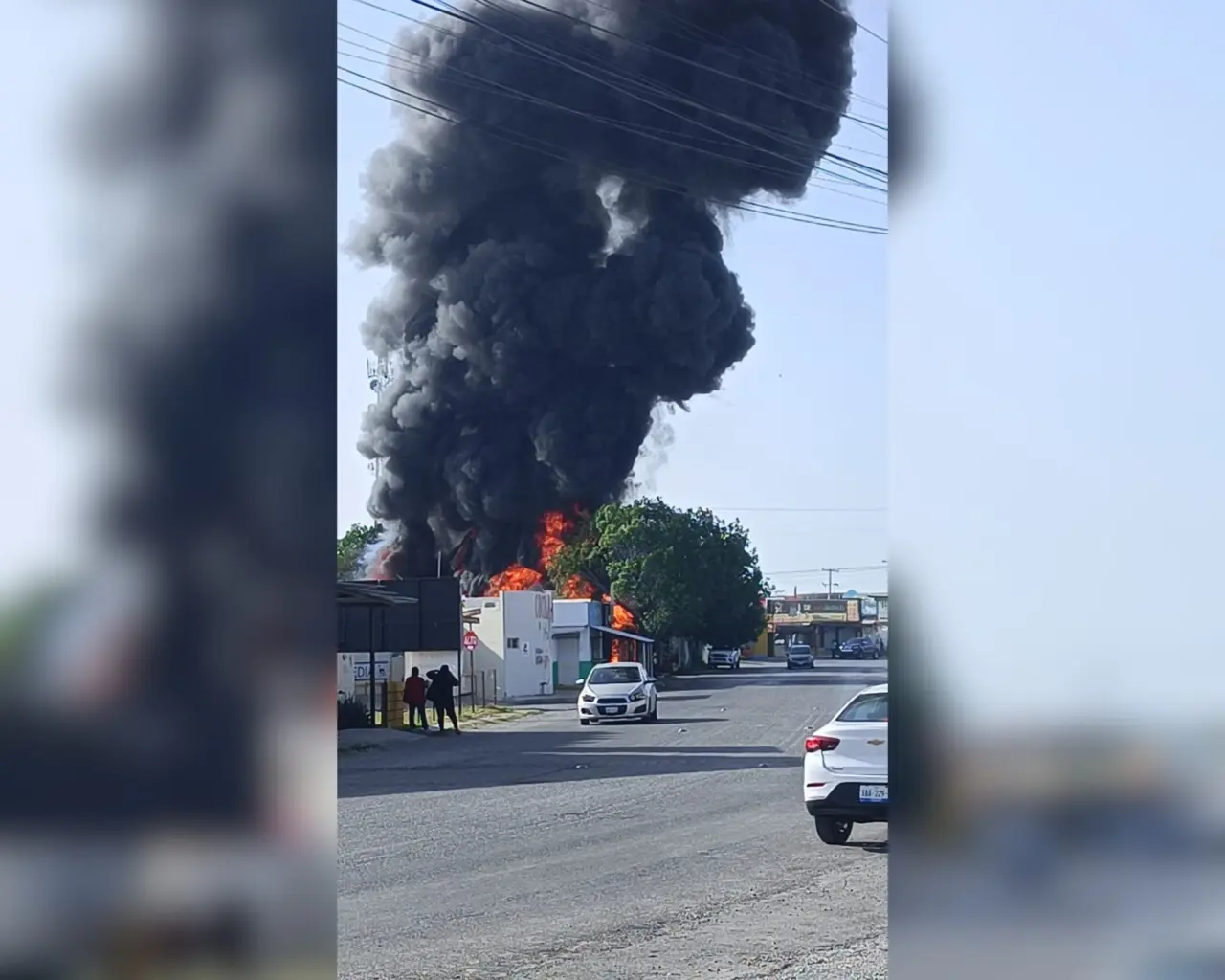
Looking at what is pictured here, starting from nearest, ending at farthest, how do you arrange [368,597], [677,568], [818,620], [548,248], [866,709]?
[866,709], [368,597], [677,568], [548,248], [818,620]

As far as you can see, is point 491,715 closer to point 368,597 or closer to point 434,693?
point 434,693

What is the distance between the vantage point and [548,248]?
2695cm

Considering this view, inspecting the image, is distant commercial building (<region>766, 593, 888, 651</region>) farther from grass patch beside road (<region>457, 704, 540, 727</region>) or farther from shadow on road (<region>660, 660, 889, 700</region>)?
grass patch beside road (<region>457, 704, 540, 727</region>)

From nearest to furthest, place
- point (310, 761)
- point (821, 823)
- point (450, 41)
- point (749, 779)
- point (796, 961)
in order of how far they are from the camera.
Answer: point (310, 761) → point (796, 961) → point (821, 823) → point (749, 779) → point (450, 41)

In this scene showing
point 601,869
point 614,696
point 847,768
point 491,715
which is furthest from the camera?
point 491,715

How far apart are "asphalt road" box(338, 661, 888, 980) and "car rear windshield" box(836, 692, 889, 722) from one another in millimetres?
853

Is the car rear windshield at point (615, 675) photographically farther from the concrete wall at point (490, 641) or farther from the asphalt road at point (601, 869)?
the concrete wall at point (490, 641)

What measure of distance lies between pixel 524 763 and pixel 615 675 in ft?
17.1

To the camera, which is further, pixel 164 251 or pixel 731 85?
pixel 731 85

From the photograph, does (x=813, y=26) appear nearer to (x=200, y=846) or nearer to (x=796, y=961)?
(x=796, y=961)

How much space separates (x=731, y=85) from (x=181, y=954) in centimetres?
1255

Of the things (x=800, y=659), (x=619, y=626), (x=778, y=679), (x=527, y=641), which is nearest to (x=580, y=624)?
(x=619, y=626)

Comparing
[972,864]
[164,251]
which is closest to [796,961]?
[972,864]

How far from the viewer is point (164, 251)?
7.26 ft
